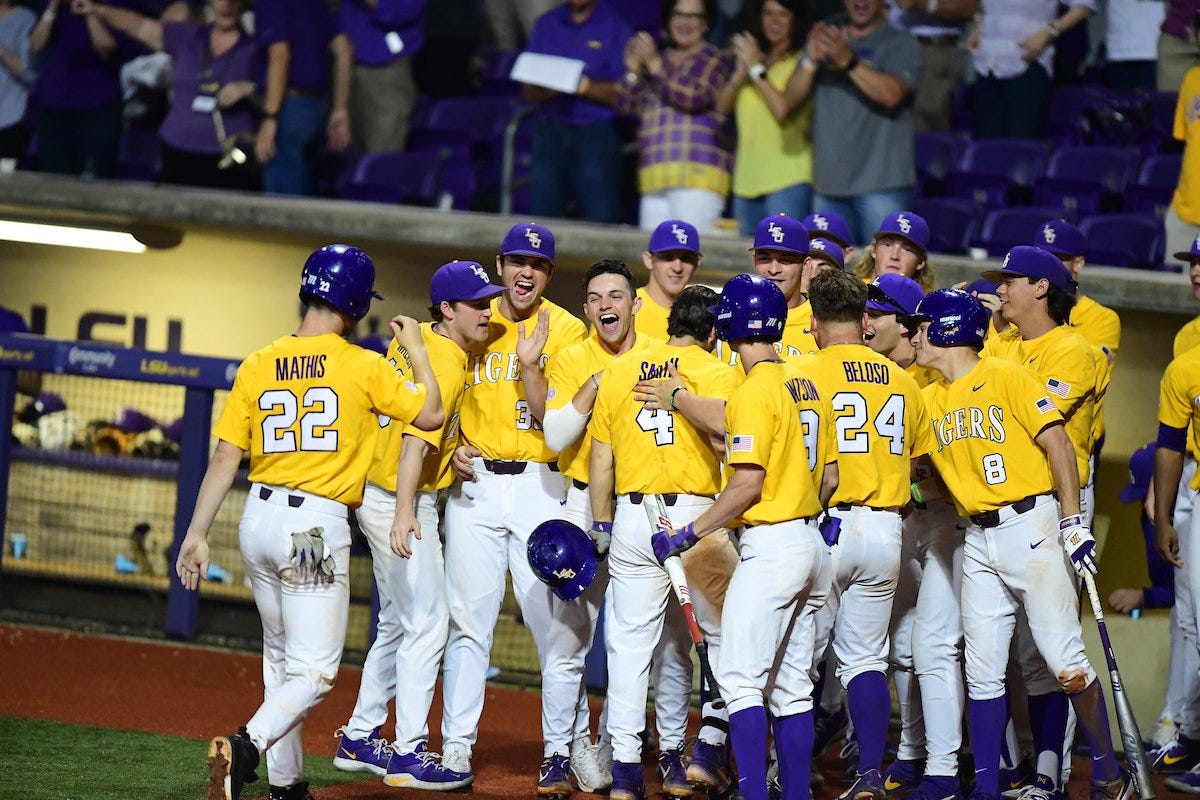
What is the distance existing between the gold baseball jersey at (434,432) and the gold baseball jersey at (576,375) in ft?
1.12

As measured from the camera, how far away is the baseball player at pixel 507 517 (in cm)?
612

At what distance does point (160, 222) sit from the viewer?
34.7ft

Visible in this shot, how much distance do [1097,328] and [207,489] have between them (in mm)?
3941

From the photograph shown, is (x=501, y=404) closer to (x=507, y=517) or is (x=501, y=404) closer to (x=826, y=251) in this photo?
(x=507, y=517)

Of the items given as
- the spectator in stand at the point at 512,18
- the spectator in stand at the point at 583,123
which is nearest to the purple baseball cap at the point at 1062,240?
the spectator in stand at the point at 583,123

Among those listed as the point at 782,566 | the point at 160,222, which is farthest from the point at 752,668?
the point at 160,222

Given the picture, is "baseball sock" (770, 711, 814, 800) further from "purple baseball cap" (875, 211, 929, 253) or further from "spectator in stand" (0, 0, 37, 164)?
"spectator in stand" (0, 0, 37, 164)

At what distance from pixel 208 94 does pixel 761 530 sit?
6.66 metres

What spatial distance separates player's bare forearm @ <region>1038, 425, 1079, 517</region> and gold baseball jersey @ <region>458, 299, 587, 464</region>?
72.6 inches

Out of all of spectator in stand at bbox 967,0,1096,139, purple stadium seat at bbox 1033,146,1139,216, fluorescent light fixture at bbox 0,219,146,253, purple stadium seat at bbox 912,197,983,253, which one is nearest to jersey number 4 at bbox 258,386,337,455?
purple stadium seat at bbox 912,197,983,253

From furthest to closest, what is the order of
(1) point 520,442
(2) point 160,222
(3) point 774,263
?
1. (2) point 160,222
2. (3) point 774,263
3. (1) point 520,442

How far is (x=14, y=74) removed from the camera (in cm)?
1169

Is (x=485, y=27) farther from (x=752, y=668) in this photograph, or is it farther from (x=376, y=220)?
(x=752, y=668)

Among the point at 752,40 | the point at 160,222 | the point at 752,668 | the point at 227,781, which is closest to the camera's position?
the point at 227,781
